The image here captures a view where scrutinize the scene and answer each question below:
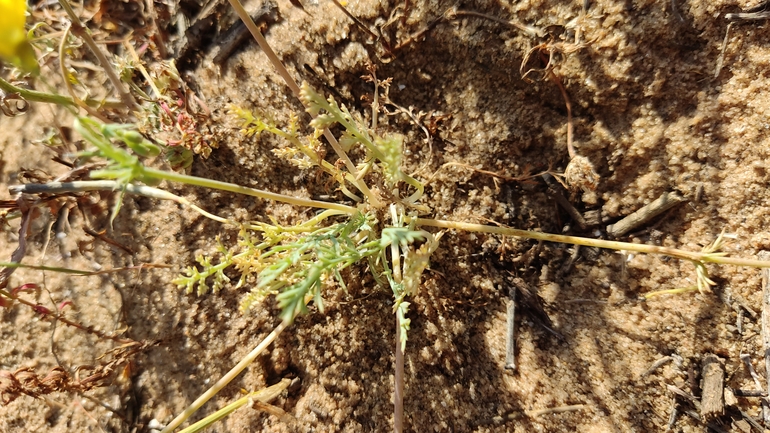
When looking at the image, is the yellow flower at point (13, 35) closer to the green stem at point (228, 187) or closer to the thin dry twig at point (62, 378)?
the green stem at point (228, 187)

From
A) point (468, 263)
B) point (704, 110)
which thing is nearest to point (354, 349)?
point (468, 263)

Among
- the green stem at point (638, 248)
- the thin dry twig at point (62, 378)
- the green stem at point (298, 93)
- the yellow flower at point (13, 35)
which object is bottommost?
the thin dry twig at point (62, 378)

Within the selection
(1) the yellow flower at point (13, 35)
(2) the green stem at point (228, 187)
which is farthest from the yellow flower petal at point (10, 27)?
(2) the green stem at point (228, 187)

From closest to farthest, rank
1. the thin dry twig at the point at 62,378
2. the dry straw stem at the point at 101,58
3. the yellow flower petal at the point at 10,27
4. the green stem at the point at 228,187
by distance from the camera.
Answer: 1. the yellow flower petal at the point at 10,27
2. the green stem at the point at 228,187
3. the dry straw stem at the point at 101,58
4. the thin dry twig at the point at 62,378

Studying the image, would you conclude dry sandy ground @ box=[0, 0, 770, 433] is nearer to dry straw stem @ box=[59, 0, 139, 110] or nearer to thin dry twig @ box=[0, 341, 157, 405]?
thin dry twig @ box=[0, 341, 157, 405]

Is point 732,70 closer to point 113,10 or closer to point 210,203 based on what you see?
point 210,203

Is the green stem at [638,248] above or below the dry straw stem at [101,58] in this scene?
below
